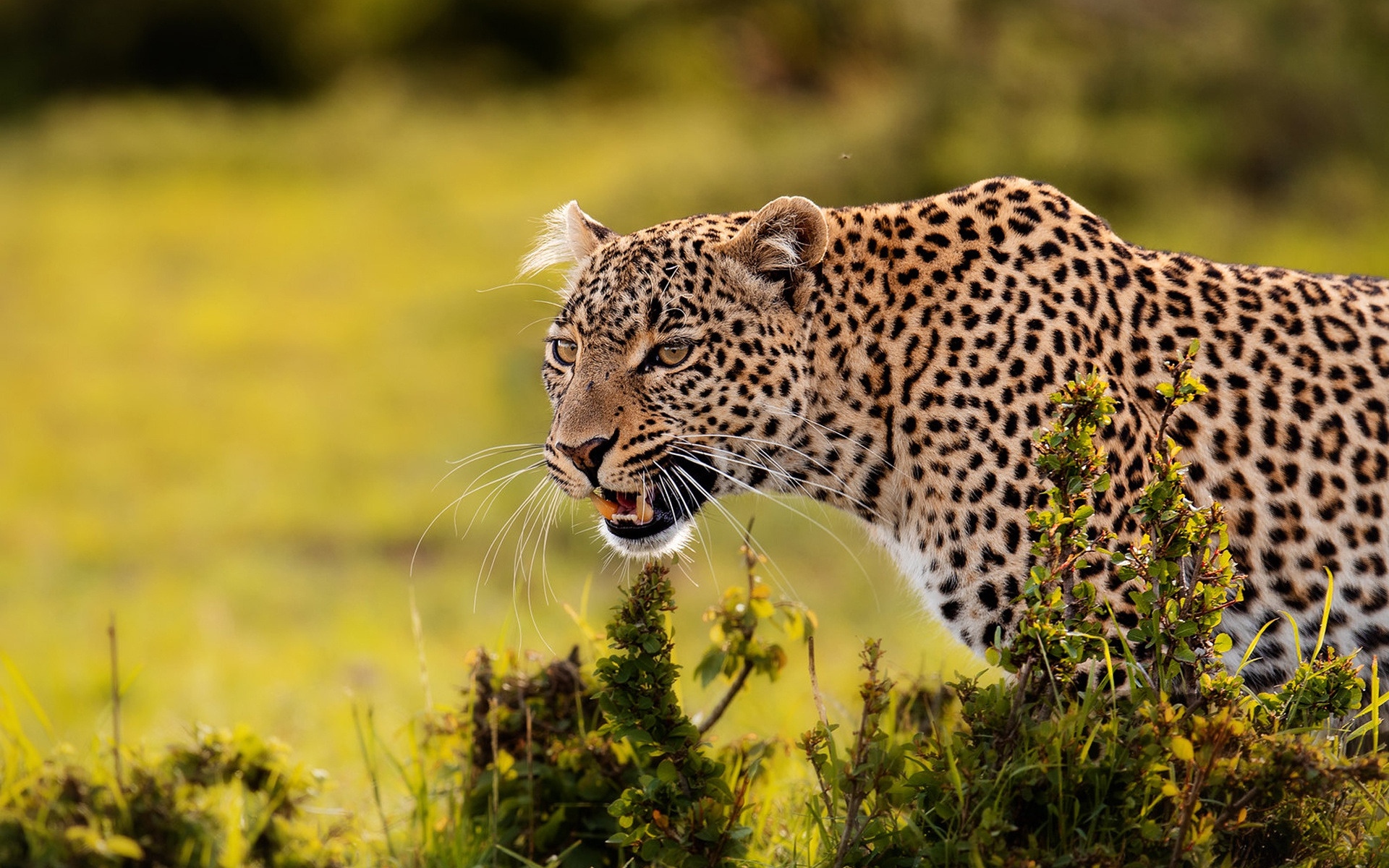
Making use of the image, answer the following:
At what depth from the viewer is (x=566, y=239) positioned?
582 centimetres

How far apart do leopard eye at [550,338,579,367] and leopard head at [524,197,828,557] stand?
8 cm

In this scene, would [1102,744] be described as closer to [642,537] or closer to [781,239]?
[642,537]

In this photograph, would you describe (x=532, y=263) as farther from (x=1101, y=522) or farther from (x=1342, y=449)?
(x=1342, y=449)

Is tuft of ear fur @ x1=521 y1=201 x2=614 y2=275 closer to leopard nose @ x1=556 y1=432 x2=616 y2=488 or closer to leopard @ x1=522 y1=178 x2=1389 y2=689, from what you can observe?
leopard @ x1=522 y1=178 x2=1389 y2=689

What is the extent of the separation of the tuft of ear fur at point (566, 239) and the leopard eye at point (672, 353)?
74 cm

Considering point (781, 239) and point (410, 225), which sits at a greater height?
point (410, 225)

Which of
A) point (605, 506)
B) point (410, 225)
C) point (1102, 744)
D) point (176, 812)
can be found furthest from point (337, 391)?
point (1102, 744)

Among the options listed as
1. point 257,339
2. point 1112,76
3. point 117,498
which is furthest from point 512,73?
point 117,498

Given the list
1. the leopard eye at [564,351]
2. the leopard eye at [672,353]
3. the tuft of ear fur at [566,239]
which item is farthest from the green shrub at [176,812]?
the tuft of ear fur at [566,239]

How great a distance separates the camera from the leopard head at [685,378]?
196 inches

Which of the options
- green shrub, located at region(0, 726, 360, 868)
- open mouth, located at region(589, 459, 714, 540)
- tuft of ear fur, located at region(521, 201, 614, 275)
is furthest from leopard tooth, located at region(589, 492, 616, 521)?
green shrub, located at region(0, 726, 360, 868)

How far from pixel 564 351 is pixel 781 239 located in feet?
2.90

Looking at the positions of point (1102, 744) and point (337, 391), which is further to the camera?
point (337, 391)

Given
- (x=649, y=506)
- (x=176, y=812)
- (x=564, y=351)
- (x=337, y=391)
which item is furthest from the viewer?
(x=337, y=391)
